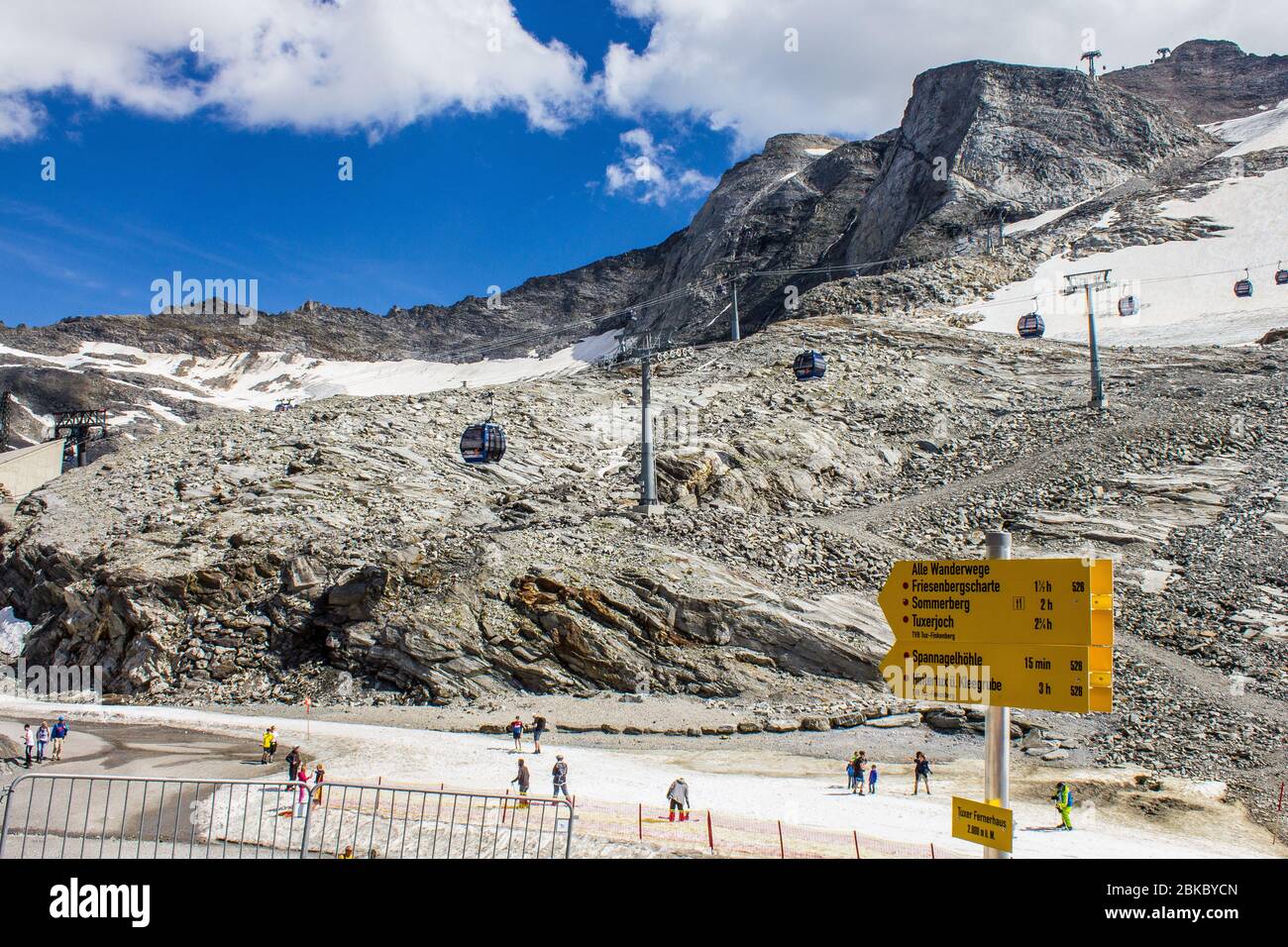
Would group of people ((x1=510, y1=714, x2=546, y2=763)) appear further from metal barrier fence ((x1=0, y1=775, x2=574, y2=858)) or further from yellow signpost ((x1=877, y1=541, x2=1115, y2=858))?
yellow signpost ((x1=877, y1=541, x2=1115, y2=858))

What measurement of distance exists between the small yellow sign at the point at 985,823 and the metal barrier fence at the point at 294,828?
5117mm

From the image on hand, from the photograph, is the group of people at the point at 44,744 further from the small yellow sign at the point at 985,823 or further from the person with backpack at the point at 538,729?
the small yellow sign at the point at 985,823

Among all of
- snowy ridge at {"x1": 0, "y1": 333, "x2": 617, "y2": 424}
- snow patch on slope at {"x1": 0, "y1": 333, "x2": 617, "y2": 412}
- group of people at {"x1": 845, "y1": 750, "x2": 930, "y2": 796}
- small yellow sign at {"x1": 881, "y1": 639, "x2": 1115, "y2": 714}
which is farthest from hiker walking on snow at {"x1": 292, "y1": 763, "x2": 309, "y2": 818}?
snow patch on slope at {"x1": 0, "y1": 333, "x2": 617, "y2": 412}

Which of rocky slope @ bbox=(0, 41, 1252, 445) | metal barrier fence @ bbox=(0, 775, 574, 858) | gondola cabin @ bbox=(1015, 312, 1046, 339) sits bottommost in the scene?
metal barrier fence @ bbox=(0, 775, 574, 858)

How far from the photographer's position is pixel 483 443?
33.0 m

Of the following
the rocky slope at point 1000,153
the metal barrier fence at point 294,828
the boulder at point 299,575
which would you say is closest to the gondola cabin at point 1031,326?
the rocky slope at point 1000,153

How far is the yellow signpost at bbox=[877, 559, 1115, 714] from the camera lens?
4992mm

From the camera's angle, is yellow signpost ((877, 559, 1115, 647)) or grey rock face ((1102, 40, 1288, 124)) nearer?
yellow signpost ((877, 559, 1115, 647))

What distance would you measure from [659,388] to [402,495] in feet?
71.8

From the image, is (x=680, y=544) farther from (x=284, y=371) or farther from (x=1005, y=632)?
(x=284, y=371)

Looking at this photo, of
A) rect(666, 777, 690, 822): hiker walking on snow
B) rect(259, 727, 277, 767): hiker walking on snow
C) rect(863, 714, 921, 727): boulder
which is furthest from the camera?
rect(863, 714, 921, 727): boulder

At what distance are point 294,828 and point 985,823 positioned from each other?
10453 mm

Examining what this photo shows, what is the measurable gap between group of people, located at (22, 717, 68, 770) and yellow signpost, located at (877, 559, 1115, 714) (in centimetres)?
2177

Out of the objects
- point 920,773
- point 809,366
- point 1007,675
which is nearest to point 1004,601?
point 1007,675
